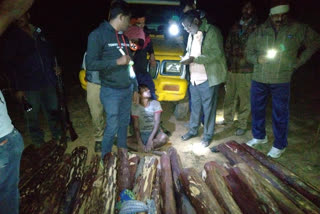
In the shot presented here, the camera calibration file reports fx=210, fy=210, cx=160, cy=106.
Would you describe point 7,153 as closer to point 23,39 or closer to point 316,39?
point 23,39

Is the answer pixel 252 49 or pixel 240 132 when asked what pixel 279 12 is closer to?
pixel 252 49

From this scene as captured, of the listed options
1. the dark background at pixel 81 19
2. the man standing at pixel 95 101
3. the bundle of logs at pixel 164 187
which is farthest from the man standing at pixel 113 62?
the dark background at pixel 81 19

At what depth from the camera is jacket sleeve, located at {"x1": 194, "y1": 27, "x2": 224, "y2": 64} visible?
3598 mm

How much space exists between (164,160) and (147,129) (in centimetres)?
140

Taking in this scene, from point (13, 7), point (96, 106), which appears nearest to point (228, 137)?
point (96, 106)

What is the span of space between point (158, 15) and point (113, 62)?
3.62 meters

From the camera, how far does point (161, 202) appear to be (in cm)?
233

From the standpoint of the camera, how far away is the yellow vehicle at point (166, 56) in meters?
4.72

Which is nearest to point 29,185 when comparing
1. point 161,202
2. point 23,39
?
point 161,202

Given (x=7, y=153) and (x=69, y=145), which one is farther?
(x=69, y=145)

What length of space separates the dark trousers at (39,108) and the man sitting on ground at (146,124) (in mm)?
1455

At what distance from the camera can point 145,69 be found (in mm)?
4441

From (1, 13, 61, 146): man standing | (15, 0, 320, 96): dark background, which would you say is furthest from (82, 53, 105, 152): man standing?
(15, 0, 320, 96): dark background

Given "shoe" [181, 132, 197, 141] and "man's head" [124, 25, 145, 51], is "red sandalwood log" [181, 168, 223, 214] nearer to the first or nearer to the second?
"shoe" [181, 132, 197, 141]
